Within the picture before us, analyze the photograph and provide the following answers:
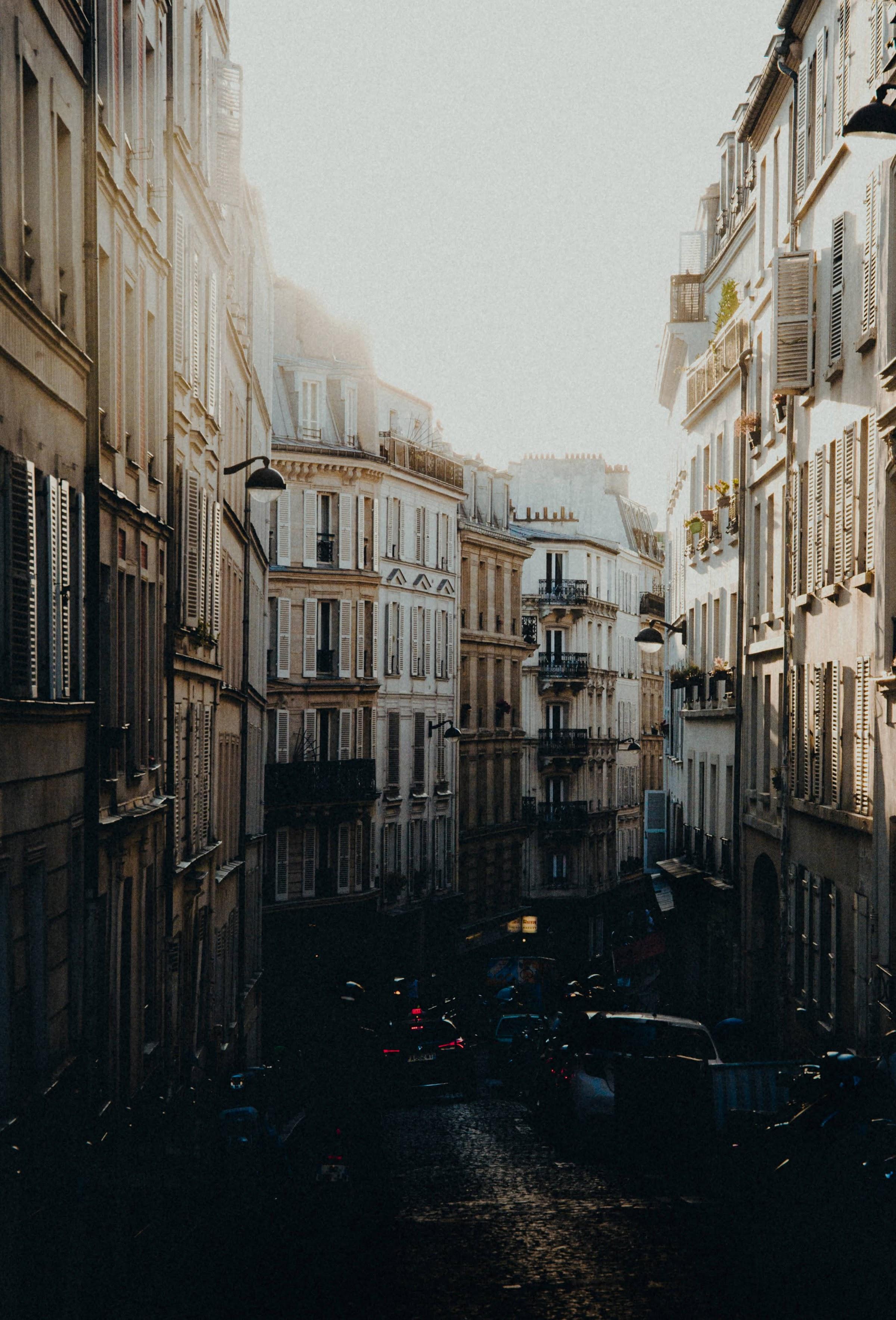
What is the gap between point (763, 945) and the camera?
30.6 meters

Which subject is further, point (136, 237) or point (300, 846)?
point (300, 846)

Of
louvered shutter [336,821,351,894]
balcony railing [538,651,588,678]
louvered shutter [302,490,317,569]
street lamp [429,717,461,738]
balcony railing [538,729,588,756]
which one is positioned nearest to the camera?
louvered shutter [336,821,351,894]

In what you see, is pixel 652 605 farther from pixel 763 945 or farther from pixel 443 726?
pixel 763 945

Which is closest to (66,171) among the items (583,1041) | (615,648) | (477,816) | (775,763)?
(583,1041)

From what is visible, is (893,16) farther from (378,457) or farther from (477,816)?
(477,816)

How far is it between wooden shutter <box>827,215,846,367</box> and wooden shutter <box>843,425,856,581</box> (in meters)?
1.37

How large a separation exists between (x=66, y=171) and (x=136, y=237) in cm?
435

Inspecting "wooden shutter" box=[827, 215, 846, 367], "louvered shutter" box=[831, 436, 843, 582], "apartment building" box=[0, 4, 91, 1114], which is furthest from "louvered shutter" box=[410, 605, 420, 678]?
"apartment building" box=[0, 4, 91, 1114]

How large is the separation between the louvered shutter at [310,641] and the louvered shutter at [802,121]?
1074 inches

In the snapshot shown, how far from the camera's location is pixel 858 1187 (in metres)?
14.1

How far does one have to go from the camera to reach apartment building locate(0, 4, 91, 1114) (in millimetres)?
11531

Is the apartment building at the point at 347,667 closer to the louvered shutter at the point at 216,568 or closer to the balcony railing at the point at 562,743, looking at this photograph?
the balcony railing at the point at 562,743

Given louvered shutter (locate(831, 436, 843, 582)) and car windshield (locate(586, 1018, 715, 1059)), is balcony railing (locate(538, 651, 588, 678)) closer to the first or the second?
car windshield (locate(586, 1018, 715, 1059))

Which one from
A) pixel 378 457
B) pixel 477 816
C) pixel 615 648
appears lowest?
pixel 477 816
